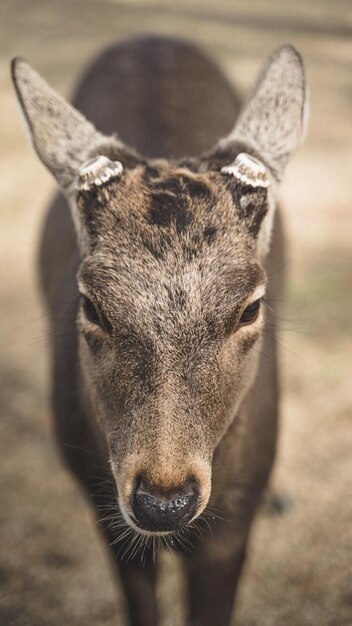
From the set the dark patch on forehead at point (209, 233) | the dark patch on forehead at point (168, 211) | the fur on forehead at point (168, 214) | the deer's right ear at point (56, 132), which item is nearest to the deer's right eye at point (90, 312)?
the fur on forehead at point (168, 214)

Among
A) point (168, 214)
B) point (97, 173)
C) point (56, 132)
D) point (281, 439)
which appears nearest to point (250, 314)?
point (168, 214)

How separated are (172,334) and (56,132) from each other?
4.81 feet

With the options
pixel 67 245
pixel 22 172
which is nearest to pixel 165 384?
pixel 67 245

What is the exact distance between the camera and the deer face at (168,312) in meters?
2.89

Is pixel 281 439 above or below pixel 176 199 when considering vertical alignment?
below

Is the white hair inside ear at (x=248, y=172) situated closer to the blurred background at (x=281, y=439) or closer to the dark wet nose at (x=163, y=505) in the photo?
the blurred background at (x=281, y=439)

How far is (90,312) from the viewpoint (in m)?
3.35

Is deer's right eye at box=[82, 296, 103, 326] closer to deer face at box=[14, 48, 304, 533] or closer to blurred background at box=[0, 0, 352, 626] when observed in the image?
deer face at box=[14, 48, 304, 533]

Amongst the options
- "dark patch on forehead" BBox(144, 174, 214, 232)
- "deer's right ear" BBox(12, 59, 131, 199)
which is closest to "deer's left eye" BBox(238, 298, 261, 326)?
"dark patch on forehead" BBox(144, 174, 214, 232)

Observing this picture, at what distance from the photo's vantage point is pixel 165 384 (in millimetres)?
2986

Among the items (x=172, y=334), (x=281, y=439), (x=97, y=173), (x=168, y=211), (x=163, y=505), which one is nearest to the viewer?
(x=163, y=505)

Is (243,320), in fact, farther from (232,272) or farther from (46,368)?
(46,368)

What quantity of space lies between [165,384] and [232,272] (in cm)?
52

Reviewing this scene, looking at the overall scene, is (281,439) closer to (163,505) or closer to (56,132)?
(56,132)
